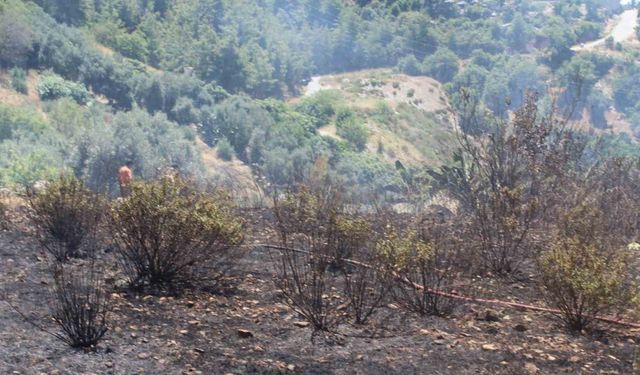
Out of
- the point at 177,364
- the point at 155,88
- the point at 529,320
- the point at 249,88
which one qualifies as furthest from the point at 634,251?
the point at 249,88

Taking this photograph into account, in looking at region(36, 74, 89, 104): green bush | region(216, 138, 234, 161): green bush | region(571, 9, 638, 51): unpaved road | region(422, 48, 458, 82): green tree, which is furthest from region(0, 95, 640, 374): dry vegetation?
region(571, 9, 638, 51): unpaved road

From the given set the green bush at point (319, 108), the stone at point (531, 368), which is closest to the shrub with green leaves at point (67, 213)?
the stone at point (531, 368)

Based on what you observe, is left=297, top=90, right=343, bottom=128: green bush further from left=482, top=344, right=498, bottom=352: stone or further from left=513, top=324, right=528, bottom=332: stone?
left=482, top=344, right=498, bottom=352: stone

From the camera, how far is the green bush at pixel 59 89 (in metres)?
34.7

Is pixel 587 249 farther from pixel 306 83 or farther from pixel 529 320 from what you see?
pixel 306 83

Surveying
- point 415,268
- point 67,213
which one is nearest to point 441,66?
point 67,213

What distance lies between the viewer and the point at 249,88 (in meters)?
54.9

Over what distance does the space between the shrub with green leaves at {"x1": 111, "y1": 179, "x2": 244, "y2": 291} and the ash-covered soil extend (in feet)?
1.08

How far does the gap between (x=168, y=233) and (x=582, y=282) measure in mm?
3228

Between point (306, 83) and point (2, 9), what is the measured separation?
29.5 meters

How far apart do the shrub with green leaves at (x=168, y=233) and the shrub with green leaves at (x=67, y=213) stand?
4.29 ft

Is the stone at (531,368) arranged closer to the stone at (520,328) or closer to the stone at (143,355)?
the stone at (520,328)

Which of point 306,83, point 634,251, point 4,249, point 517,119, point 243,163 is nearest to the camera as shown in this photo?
point 4,249

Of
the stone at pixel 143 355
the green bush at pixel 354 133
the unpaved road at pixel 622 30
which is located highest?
the stone at pixel 143 355
